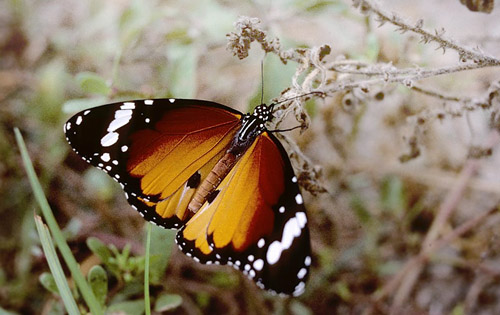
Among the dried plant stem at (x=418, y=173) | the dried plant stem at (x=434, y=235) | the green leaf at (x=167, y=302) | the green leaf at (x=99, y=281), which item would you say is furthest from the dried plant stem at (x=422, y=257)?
the green leaf at (x=99, y=281)

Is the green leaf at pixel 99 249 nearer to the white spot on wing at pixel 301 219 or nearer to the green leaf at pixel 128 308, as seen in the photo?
the green leaf at pixel 128 308

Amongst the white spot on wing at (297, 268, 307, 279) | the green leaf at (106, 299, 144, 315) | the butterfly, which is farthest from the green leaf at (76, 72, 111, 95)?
the white spot on wing at (297, 268, 307, 279)

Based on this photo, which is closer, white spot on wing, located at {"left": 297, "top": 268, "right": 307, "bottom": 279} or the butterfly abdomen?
white spot on wing, located at {"left": 297, "top": 268, "right": 307, "bottom": 279}

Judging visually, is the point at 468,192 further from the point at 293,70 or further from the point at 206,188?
the point at 206,188

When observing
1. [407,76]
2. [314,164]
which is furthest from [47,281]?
[407,76]

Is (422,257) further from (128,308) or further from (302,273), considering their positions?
(128,308)

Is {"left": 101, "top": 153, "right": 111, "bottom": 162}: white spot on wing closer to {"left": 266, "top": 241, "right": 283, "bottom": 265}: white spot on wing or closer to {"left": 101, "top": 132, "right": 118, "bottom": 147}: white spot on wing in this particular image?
{"left": 101, "top": 132, "right": 118, "bottom": 147}: white spot on wing
